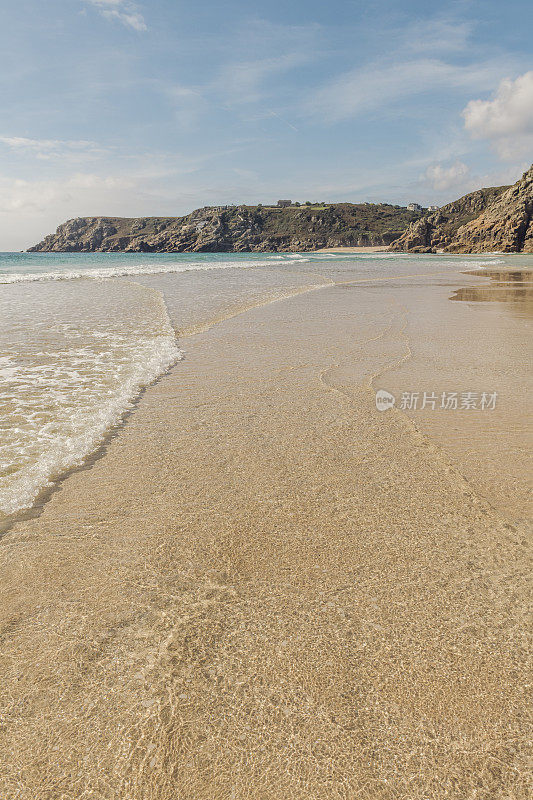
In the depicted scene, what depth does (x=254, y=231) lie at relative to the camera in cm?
15600

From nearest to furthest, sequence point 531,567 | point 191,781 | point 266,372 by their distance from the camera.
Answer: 1. point 191,781
2. point 531,567
3. point 266,372

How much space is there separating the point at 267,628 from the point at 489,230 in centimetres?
9657

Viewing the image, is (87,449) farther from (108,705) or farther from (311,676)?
(311,676)

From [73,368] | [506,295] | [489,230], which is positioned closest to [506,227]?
[489,230]

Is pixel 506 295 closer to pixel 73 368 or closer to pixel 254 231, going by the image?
pixel 73 368

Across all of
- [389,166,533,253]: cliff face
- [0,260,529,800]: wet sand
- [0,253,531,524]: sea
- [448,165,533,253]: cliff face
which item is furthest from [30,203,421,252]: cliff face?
[0,260,529,800]: wet sand

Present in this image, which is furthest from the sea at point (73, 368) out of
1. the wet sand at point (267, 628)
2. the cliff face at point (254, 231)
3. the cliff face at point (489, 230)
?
the cliff face at point (254, 231)

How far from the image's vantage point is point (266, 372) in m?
6.92

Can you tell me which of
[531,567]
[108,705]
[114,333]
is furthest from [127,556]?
[114,333]

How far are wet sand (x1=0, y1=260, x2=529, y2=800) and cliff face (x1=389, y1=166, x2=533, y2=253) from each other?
87.7m

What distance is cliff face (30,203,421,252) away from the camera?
14538 centimetres

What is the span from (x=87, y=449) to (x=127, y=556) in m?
1.82

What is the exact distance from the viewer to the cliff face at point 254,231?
14538 cm

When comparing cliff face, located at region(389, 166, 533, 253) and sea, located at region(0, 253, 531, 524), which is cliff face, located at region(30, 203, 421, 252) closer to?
cliff face, located at region(389, 166, 533, 253)
